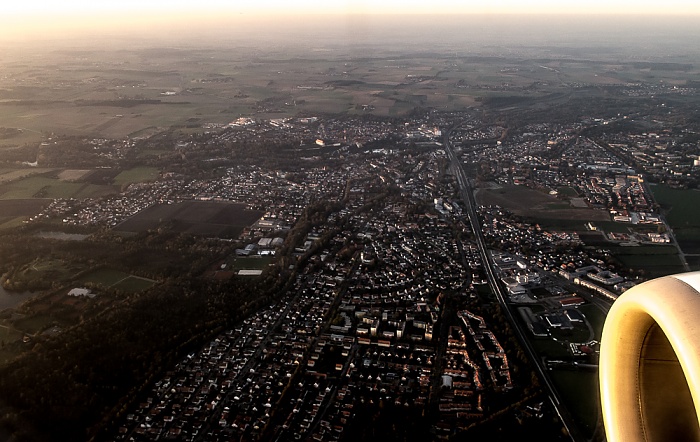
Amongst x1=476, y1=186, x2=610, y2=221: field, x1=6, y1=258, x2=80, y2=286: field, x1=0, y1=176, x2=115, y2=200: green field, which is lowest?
x1=6, y1=258, x2=80, y2=286: field

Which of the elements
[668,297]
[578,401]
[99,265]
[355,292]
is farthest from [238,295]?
[668,297]

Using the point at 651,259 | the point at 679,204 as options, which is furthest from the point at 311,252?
the point at 679,204

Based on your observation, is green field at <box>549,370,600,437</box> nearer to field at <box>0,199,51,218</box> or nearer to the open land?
the open land

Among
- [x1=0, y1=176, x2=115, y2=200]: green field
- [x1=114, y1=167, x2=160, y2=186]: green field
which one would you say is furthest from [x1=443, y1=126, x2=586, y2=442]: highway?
[x1=0, y1=176, x2=115, y2=200]: green field

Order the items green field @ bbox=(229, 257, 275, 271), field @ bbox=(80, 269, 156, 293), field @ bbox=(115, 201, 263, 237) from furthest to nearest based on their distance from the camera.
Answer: field @ bbox=(115, 201, 263, 237) < green field @ bbox=(229, 257, 275, 271) < field @ bbox=(80, 269, 156, 293)

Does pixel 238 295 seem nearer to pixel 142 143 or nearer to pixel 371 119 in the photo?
pixel 142 143

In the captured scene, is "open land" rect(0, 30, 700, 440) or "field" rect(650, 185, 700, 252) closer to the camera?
"open land" rect(0, 30, 700, 440)
